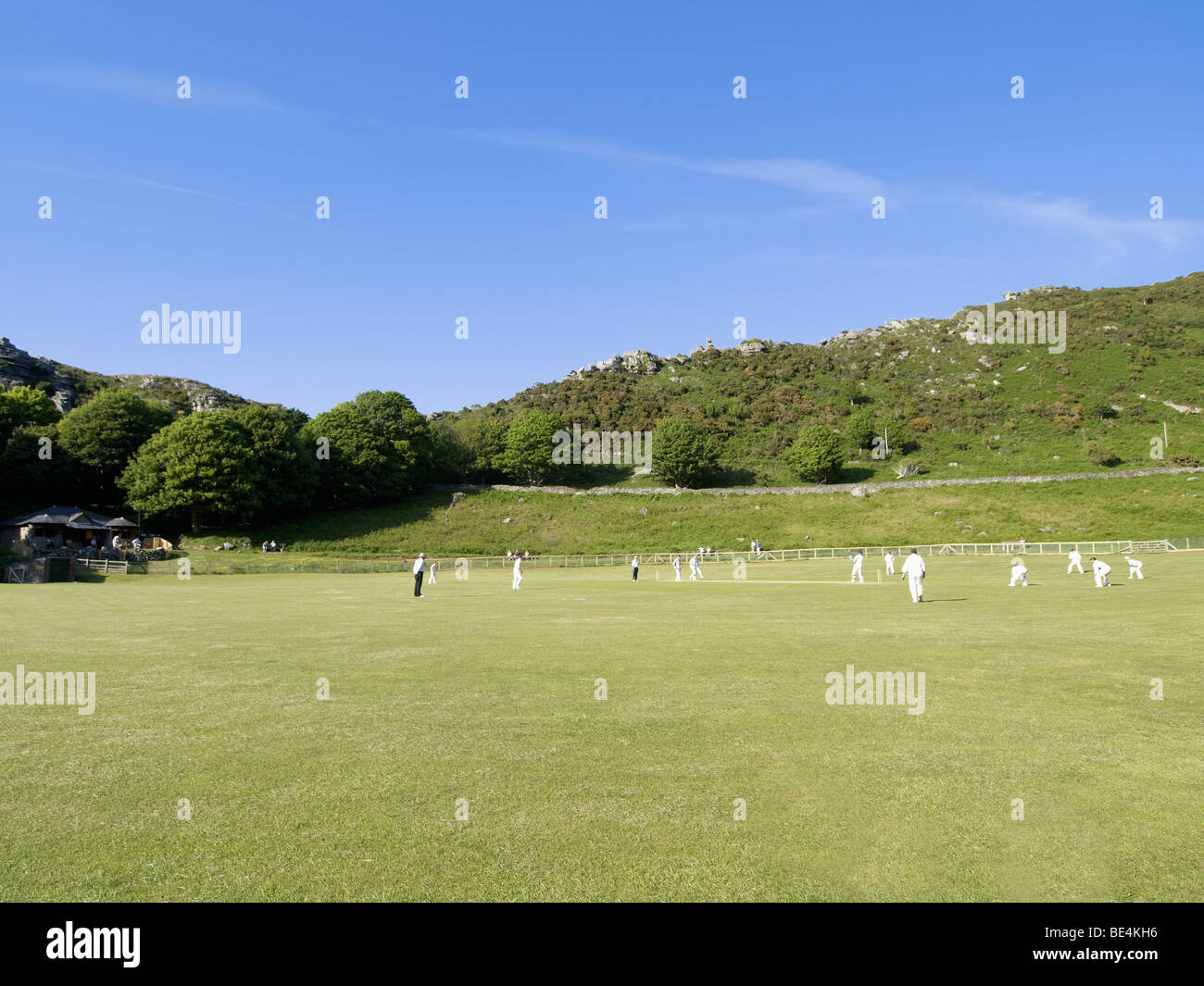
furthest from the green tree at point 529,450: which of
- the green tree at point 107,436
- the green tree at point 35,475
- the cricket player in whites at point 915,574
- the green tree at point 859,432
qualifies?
the cricket player in whites at point 915,574

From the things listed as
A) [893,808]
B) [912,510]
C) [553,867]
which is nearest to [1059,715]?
[893,808]

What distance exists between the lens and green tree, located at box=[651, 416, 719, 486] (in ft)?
319

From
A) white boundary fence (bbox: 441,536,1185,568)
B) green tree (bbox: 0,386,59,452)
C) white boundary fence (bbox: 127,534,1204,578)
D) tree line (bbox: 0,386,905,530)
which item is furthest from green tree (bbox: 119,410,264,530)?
white boundary fence (bbox: 441,536,1185,568)

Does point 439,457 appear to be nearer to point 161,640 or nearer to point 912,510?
point 912,510

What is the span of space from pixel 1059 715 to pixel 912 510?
72.4 meters

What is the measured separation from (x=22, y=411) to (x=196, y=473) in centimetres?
3255

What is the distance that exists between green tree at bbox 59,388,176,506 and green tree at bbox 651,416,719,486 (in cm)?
5934

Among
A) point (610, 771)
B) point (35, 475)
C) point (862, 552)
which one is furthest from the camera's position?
point (35, 475)

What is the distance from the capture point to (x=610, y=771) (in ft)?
24.5

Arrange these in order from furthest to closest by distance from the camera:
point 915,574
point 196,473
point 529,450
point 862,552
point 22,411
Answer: point 529,450
point 22,411
point 196,473
point 862,552
point 915,574

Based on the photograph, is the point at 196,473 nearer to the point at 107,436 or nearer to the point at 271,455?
the point at 271,455

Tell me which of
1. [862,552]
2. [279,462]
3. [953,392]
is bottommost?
[862,552]

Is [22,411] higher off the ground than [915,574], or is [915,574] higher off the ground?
[22,411]

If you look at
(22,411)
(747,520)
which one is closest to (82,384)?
(22,411)
